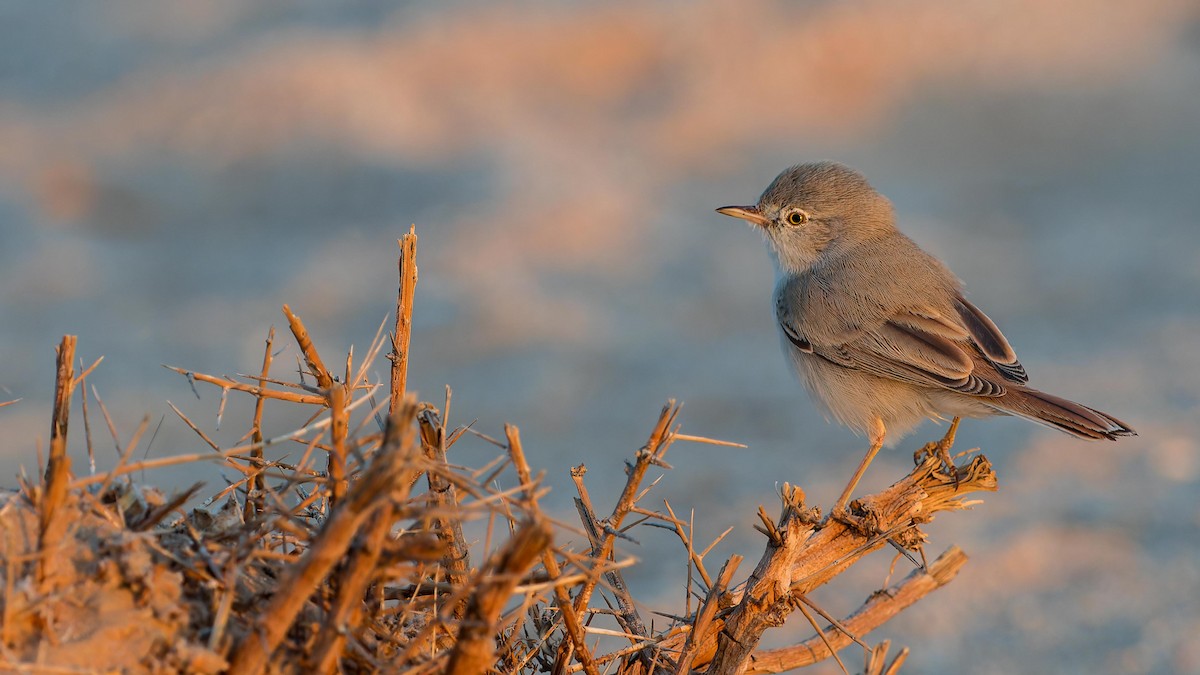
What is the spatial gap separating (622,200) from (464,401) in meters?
2.98

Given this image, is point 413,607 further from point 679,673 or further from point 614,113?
point 614,113

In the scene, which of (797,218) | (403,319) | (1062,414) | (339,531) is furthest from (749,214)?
(339,531)

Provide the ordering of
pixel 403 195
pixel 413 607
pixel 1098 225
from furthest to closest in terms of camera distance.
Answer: pixel 1098 225, pixel 403 195, pixel 413 607

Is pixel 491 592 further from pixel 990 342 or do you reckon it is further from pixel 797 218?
pixel 797 218

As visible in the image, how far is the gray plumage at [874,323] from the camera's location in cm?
499

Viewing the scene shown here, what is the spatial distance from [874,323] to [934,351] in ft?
1.04

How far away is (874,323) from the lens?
17.5 feet

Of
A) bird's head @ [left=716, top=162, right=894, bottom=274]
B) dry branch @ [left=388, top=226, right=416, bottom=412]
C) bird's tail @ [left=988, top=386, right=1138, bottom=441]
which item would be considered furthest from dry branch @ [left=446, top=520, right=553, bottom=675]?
bird's head @ [left=716, top=162, right=894, bottom=274]

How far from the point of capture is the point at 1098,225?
1064cm

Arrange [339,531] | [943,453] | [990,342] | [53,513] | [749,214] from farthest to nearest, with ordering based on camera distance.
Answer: [749,214], [990,342], [943,453], [53,513], [339,531]

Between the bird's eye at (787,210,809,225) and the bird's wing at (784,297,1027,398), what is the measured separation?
2.30ft

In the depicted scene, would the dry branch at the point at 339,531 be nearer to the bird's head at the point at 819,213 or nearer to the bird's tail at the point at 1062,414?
the bird's tail at the point at 1062,414

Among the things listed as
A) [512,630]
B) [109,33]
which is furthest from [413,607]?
[109,33]

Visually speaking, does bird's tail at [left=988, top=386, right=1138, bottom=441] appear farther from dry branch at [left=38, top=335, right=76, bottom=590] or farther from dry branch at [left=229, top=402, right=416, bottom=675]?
dry branch at [left=38, top=335, right=76, bottom=590]
